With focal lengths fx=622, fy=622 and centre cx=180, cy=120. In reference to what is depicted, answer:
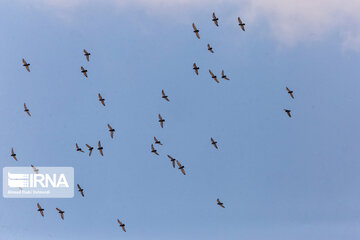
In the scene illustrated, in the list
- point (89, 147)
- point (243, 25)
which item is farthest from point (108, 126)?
point (243, 25)

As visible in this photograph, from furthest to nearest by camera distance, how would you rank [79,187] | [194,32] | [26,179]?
[79,187], [194,32], [26,179]

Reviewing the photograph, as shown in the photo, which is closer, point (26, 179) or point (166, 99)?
point (26, 179)

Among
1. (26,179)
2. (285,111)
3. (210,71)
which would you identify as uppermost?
(210,71)

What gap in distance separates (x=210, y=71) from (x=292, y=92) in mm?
22263

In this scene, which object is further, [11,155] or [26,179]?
[11,155]

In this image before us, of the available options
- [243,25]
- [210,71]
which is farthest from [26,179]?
[243,25]

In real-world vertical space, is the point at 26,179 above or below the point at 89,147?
below

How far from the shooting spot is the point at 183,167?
166 metres

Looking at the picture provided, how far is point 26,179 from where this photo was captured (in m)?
147

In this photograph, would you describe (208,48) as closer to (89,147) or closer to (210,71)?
(210,71)

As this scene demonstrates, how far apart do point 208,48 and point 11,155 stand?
5976 centimetres

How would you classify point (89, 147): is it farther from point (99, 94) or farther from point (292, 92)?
point (292, 92)

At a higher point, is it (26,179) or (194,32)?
(194,32)

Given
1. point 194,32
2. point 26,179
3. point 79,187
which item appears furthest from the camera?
point 79,187
